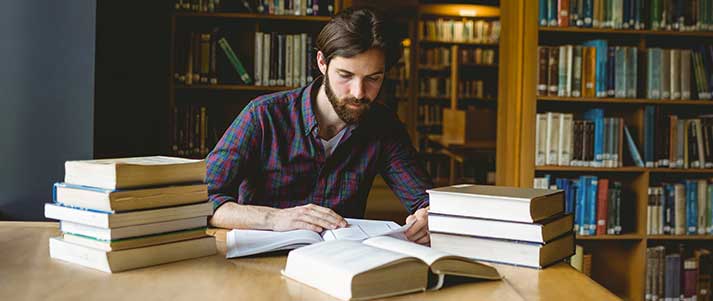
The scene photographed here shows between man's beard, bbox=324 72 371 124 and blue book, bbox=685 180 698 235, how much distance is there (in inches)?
86.1

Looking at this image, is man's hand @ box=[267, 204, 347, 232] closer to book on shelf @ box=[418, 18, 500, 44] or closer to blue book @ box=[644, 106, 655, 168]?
blue book @ box=[644, 106, 655, 168]

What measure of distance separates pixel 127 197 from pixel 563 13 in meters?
2.64

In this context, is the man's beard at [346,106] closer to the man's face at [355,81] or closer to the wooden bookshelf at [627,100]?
the man's face at [355,81]

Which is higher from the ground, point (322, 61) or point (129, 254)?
point (322, 61)

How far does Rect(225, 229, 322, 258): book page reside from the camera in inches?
51.9

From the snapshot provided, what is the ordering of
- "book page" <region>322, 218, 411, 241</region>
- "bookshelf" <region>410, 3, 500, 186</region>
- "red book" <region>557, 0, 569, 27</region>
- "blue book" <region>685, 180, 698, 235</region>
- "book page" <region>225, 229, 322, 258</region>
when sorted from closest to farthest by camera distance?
1. "book page" <region>225, 229, 322, 258</region>
2. "book page" <region>322, 218, 411, 241</region>
3. "red book" <region>557, 0, 569, 27</region>
4. "blue book" <region>685, 180, 698, 235</region>
5. "bookshelf" <region>410, 3, 500, 186</region>

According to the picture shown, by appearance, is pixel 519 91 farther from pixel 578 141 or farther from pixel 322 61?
pixel 322 61

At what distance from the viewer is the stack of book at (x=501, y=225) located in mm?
1270

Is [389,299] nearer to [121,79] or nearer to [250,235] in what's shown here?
[250,235]

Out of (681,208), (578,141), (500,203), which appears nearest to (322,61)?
(500,203)

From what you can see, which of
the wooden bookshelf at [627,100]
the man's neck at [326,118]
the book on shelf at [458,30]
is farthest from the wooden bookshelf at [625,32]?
the book on shelf at [458,30]

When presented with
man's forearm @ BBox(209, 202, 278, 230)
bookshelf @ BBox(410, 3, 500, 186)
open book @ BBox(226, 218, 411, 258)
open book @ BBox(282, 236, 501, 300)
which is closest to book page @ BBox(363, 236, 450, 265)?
open book @ BBox(282, 236, 501, 300)

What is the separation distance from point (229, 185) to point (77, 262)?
71 cm

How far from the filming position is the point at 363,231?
147 cm
